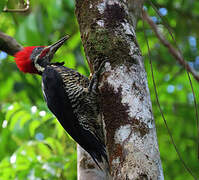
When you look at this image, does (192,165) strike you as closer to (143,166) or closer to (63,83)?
(63,83)

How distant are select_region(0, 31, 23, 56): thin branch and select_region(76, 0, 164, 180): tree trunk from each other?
110 cm

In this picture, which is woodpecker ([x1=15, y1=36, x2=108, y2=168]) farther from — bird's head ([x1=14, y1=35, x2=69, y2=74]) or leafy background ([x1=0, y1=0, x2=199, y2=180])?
leafy background ([x1=0, y1=0, x2=199, y2=180])

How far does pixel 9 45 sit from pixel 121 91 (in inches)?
70.9

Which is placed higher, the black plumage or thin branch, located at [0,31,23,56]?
thin branch, located at [0,31,23,56]

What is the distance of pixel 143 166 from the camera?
1663mm

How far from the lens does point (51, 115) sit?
3.64 m

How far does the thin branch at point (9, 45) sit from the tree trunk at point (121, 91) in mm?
1097

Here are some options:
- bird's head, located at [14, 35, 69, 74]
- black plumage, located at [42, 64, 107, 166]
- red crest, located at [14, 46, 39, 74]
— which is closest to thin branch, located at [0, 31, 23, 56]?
red crest, located at [14, 46, 39, 74]

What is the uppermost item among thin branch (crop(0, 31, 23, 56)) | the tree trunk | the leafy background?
the tree trunk

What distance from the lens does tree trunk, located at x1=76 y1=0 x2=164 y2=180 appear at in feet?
5.60

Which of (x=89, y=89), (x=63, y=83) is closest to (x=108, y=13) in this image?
(x=89, y=89)

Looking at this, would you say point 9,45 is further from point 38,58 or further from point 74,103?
point 74,103

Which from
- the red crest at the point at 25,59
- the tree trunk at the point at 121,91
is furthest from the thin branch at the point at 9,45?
the tree trunk at the point at 121,91

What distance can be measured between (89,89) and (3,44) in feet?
3.17
